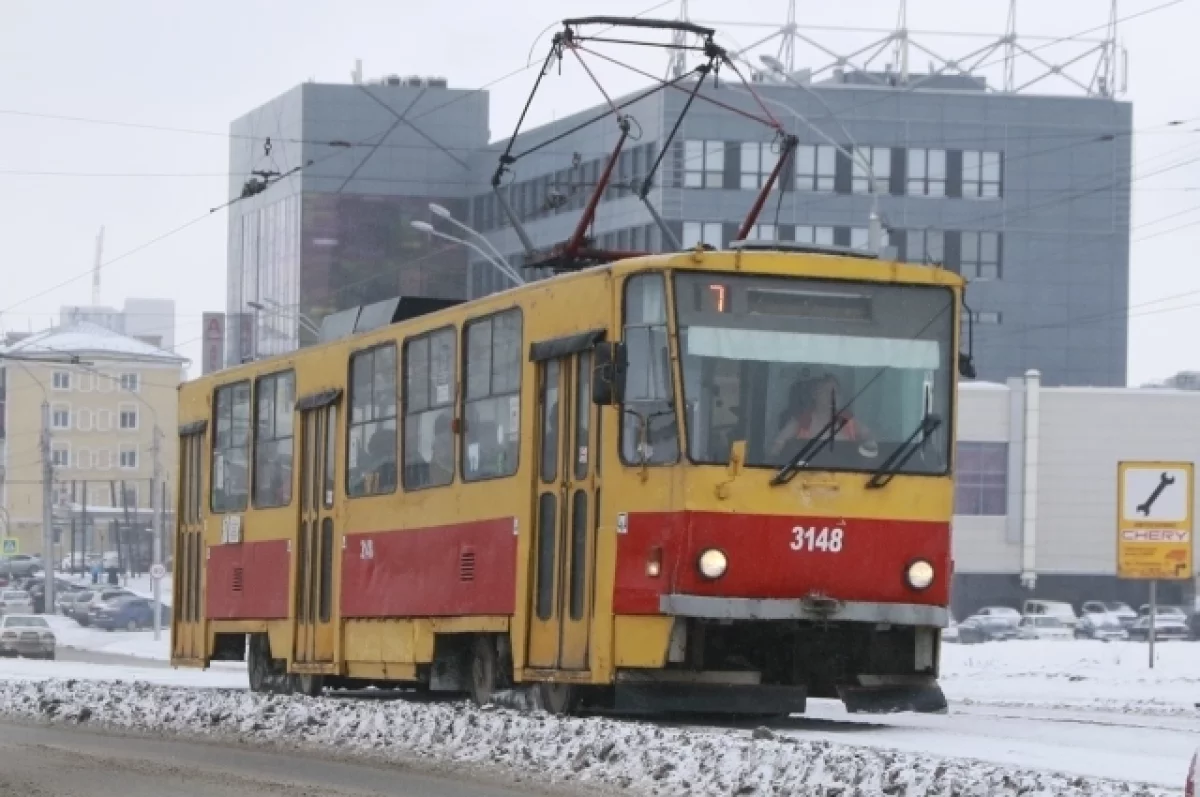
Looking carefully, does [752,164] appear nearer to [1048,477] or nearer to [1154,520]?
[1048,477]

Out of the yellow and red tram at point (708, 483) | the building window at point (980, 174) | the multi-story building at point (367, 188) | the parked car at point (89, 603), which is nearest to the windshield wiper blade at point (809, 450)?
the yellow and red tram at point (708, 483)

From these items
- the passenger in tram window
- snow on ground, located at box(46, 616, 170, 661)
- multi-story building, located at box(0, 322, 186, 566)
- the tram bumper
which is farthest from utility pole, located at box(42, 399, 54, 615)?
the tram bumper

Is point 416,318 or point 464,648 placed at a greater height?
point 416,318

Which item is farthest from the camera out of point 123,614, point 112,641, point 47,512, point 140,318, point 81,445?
point 140,318

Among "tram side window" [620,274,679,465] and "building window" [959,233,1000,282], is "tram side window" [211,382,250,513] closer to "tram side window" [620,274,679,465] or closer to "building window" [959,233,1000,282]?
"tram side window" [620,274,679,465]

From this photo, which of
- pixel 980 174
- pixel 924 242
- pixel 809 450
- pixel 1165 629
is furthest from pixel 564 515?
pixel 980 174

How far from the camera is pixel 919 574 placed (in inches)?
725

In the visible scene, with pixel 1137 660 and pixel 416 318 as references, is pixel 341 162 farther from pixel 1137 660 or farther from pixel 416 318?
pixel 416 318

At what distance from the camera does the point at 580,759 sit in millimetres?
15273

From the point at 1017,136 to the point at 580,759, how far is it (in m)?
82.6

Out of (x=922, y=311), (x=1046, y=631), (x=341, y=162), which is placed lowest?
(x=1046, y=631)

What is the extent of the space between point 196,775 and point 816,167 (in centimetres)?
8103

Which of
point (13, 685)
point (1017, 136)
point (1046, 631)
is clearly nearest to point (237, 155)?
point (1017, 136)

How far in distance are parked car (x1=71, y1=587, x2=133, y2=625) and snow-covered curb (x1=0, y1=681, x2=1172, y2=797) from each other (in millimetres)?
71178
